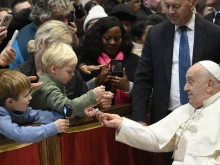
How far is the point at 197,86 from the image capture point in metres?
3.83

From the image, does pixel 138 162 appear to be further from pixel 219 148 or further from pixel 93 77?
pixel 219 148

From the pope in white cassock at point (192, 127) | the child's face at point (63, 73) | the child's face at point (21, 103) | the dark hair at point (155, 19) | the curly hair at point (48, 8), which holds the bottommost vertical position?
the pope in white cassock at point (192, 127)

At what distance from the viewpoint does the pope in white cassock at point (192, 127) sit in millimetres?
3750

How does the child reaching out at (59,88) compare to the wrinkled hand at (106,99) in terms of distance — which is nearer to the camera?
the child reaching out at (59,88)

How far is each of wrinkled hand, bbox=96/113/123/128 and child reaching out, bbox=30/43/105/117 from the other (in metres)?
0.06

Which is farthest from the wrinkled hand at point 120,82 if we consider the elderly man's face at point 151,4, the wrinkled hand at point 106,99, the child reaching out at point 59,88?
the elderly man's face at point 151,4

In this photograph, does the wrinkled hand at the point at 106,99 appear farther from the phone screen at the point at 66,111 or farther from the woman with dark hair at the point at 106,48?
A: the woman with dark hair at the point at 106,48

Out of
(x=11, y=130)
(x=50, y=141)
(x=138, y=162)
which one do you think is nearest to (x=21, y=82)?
(x=11, y=130)

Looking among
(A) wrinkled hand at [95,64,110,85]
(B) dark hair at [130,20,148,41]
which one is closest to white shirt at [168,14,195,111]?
(A) wrinkled hand at [95,64,110,85]

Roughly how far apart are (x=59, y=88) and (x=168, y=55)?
974 millimetres

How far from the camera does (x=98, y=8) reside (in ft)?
20.3

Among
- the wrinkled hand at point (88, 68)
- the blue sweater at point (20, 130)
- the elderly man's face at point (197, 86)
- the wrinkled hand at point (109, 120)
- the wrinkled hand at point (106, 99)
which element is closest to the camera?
the blue sweater at point (20, 130)

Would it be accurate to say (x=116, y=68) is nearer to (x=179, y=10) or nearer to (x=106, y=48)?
(x=106, y=48)

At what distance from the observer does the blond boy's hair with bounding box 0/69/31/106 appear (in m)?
3.55
